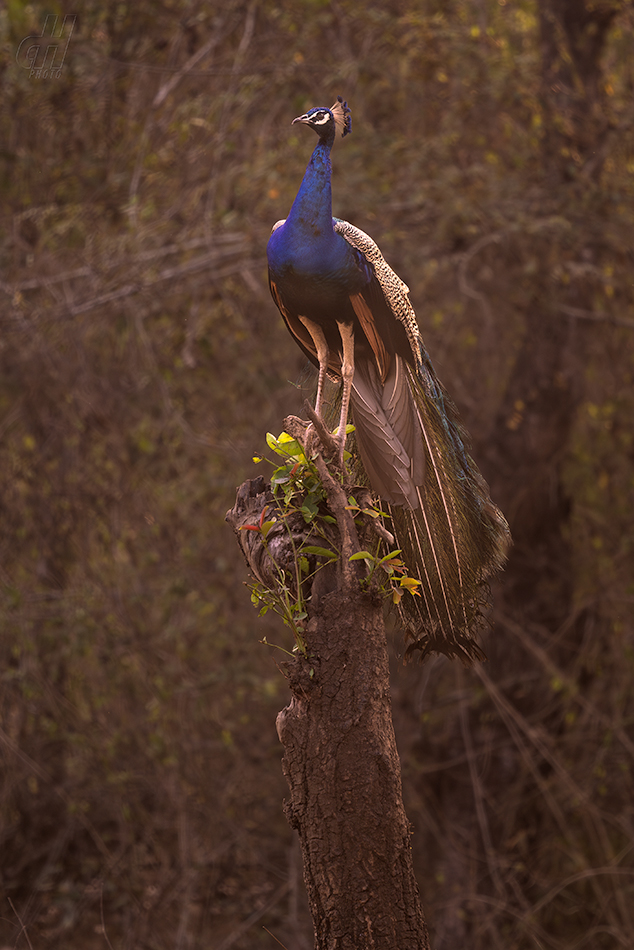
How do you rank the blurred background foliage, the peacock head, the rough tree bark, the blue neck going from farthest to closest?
1. the blurred background foliage
2. the peacock head
3. the blue neck
4. the rough tree bark

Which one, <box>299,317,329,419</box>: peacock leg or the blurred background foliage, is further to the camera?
the blurred background foliage

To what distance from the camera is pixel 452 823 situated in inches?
240

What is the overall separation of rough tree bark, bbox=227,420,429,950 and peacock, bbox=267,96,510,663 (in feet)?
0.98

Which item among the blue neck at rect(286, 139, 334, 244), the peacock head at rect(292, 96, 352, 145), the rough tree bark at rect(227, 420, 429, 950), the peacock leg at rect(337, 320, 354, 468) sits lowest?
the rough tree bark at rect(227, 420, 429, 950)

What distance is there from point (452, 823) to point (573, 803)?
2.68 ft

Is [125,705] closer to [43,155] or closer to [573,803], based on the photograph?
[573,803]

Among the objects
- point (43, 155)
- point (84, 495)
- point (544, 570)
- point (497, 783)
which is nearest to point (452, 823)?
point (497, 783)

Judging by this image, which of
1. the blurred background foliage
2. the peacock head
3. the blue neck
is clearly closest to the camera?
the blue neck

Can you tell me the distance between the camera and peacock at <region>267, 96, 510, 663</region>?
2.42 m

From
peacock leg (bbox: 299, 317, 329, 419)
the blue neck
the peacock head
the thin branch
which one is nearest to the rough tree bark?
peacock leg (bbox: 299, 317, 329, 419)

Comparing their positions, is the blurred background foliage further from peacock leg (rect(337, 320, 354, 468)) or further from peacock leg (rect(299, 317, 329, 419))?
peacock leg (rect(337, 320, 354, 468))

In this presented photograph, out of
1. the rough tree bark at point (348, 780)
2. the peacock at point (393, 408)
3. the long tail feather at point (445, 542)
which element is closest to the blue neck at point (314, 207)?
the peacock at point (393, 408)

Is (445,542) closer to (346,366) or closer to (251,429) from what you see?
(346,366)

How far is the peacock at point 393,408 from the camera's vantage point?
2.42 m
